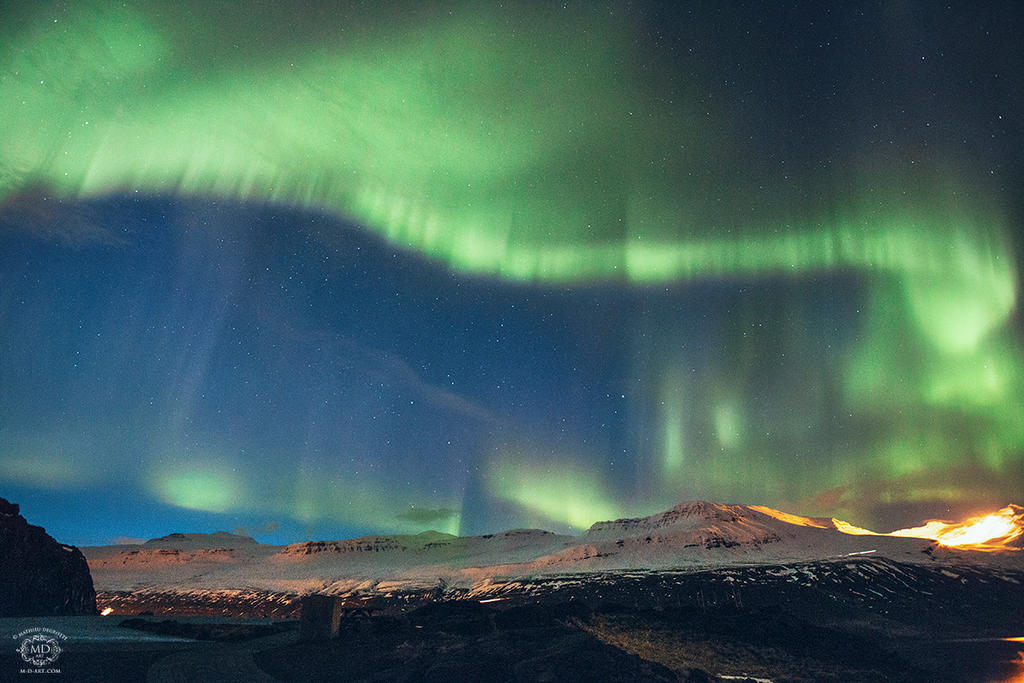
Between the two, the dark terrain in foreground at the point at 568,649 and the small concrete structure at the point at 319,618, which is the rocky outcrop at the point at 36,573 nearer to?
the dark terrain in foreground at the point at 568,649

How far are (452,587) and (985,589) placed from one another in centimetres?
12047

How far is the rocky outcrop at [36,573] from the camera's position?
51125 mm

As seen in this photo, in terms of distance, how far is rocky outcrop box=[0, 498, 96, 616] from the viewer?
51.1 metres

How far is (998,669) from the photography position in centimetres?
4697

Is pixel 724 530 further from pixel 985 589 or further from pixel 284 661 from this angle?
pixel 284 661

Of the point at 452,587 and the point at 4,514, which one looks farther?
the point at 452,587

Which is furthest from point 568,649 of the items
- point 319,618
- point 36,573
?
point 36,573

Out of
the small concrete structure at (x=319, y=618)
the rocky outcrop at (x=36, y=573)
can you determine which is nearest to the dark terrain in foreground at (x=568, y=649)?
the small concrete structure at (x=319, y=618)

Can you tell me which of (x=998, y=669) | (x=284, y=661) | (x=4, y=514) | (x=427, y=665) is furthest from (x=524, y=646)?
(x=4, y=514)

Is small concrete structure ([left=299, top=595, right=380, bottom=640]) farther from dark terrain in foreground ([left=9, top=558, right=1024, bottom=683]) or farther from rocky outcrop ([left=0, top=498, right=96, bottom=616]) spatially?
rocky outcrop ([left=0, top=498, right=96, bottom=616])

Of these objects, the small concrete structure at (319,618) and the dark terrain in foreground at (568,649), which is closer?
the dark terrain in foreground at (568,649)

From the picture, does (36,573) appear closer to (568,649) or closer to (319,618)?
(319,618)

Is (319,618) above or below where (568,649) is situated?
above

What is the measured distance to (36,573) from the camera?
54188mm
